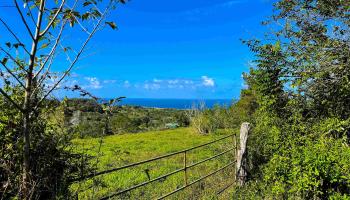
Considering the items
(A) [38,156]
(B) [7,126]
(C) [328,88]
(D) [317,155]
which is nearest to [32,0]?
(B) [7,126]

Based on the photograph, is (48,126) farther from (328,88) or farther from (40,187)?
(328,88)

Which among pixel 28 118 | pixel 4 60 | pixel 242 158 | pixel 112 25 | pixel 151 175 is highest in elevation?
pixel 112 25

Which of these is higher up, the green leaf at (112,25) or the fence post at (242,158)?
the green leaf at (112,25)

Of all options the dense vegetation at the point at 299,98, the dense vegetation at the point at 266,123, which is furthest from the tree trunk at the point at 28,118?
the dense vegetation at the point at 299,98

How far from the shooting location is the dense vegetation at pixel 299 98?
746 cm

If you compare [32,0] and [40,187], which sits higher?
[32,0]

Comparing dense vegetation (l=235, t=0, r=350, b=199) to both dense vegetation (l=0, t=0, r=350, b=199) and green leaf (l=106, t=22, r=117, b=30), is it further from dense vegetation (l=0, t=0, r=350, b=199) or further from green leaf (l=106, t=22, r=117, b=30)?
green leaf (l=106, t=22, r=117, b=30)

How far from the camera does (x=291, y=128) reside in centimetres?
910

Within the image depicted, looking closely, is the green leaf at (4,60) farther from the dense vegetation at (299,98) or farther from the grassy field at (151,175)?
the dense vegetation at (299,98)

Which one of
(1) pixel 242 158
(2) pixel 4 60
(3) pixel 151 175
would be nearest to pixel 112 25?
(2) pixel 4 60

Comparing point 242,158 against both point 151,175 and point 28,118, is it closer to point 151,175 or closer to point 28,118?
point 151,175

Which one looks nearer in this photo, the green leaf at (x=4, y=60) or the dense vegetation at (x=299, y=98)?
the green leaf at (x=4, y=60)

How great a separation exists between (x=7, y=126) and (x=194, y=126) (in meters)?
18.7

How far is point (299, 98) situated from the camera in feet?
31.8
